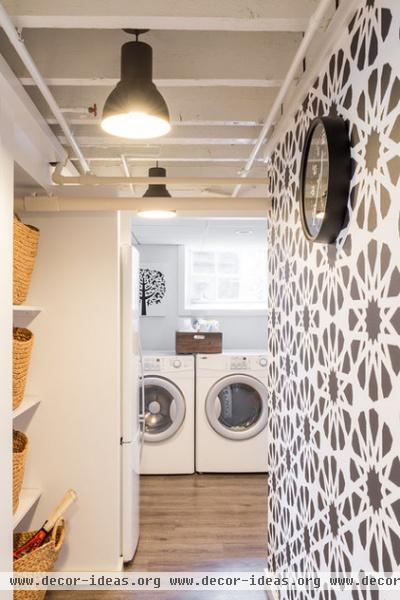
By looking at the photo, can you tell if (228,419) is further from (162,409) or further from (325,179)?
(325,179)

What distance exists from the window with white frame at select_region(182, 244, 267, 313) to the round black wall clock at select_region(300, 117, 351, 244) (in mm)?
4274

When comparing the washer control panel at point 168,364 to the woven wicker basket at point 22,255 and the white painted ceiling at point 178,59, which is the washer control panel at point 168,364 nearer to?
the white painted ceiling at point 178,59

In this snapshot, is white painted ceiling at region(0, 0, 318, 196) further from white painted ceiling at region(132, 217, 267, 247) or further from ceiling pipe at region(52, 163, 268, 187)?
white painted ceiling at region(132, 217, 267, 247)

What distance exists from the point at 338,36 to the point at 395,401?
3.50ft

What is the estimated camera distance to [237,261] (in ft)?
20.2

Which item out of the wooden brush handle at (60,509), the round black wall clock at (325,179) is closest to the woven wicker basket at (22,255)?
→ the wooden brush handle at (60,509)

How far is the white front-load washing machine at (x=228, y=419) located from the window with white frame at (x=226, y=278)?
1540 millimetres

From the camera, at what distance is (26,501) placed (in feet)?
8.08

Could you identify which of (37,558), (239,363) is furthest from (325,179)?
(239,363)

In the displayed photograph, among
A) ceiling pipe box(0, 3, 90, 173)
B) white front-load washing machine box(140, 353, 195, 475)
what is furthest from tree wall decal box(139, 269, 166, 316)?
ceiling pipe box(0, 3, 90, 173)

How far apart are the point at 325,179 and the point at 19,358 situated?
1454mm

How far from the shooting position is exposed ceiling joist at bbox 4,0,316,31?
163 centimetres

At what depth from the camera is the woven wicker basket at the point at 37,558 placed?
207cm

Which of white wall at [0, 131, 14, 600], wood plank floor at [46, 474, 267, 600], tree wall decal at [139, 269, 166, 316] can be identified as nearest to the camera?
white wall at [0, 131, 14, 600]
